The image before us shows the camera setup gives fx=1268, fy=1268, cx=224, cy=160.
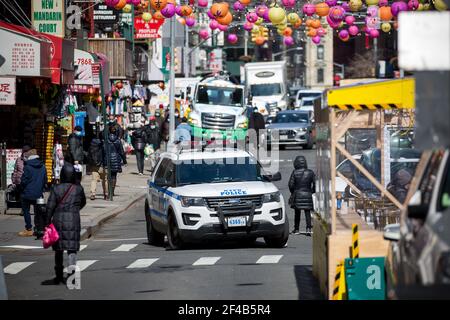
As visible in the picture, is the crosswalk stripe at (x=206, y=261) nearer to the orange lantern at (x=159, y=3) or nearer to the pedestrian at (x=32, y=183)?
the pedestrian at (x=32, y=183)

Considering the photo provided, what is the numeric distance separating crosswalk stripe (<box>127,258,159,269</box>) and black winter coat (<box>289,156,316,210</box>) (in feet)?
19.3

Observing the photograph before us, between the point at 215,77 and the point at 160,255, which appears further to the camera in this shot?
the point at 215,77

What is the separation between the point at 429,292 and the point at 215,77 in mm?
50705

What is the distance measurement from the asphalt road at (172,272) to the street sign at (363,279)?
1.57m

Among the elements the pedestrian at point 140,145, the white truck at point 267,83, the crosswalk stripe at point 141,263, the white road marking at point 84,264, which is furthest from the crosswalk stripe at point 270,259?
the white truck at point 267,83

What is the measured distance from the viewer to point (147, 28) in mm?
56188

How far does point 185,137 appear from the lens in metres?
39.8

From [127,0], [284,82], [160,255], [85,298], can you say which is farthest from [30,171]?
[284,82]

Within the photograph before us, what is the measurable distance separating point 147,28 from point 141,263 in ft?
124

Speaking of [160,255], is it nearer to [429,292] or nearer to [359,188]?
[359,188]

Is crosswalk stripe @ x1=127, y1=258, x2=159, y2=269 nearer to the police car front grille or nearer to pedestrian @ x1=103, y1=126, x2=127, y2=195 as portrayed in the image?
the police car front grille

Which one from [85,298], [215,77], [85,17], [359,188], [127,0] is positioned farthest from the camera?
[215,77]

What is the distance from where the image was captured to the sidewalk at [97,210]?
24.8 meters

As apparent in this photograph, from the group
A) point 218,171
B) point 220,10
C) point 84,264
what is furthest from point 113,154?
point 84,264
